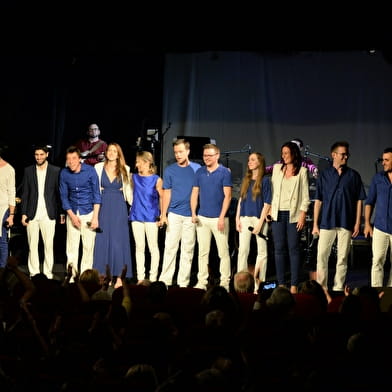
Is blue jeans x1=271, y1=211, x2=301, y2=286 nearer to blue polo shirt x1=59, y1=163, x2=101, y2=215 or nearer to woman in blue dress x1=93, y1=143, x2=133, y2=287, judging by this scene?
woman in blue dress x1=93, y1=143, x2=133, y2=287

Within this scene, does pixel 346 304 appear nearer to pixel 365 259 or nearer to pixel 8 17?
pixel 8 17

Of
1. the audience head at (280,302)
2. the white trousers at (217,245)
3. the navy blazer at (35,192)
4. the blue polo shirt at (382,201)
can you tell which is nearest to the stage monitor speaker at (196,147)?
the white trousers at (217,245)

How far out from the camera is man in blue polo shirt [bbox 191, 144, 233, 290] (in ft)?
25.7

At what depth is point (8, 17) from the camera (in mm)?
7859

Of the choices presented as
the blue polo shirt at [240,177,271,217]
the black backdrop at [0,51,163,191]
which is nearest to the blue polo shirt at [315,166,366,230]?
the blue polo shirt at [240,177,271,217]

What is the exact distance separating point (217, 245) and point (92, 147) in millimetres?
3297

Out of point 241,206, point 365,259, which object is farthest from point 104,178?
point 365,259

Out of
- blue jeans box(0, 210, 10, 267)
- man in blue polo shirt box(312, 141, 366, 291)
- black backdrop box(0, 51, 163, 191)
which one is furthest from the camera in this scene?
black backdrop box(0, 51, 163, 191)

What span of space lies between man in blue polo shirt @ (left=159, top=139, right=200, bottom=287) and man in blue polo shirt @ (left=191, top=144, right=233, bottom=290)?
11 centimetres

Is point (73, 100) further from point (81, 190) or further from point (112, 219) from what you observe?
point (112, 219)

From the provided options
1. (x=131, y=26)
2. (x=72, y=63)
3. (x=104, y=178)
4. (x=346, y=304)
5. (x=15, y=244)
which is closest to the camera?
(x=346, y=304)

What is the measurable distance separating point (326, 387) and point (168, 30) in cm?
497

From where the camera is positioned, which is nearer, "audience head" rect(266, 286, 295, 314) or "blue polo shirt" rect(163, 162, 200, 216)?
"audience head" rect(266, 286, 295, 314)

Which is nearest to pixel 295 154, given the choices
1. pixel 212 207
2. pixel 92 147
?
pixel 212 207
